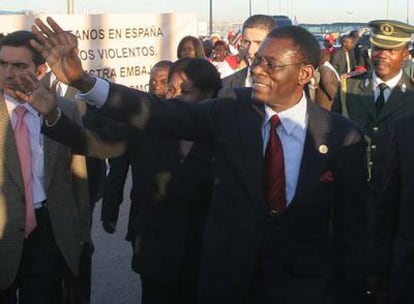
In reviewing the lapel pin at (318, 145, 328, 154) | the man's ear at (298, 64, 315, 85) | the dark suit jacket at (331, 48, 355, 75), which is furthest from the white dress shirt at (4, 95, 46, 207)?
the dark suit jacket at (331, 48, 355, 75)

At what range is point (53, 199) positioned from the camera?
4219mm

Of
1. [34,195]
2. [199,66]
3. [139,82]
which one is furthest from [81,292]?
[139,82]

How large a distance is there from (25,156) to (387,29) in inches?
111

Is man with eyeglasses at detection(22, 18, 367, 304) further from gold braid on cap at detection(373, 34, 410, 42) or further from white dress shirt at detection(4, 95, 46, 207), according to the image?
gold braid on cap at detection(373, 34, 410, 42)

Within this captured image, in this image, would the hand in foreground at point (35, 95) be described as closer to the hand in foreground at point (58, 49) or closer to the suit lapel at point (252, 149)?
the hand in foreground at point (58, 49)

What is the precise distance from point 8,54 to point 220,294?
1.50m

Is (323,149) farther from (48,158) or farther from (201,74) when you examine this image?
(48,158)

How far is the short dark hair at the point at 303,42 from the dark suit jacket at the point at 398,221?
44 cm

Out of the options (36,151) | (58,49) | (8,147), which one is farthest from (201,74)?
(58,49)

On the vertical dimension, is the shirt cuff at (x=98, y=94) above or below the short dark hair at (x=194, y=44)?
above

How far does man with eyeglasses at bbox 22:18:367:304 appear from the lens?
346 centimetres

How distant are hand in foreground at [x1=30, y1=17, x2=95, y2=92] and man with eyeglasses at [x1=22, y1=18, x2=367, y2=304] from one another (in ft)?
1.01

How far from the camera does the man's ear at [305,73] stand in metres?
3.62

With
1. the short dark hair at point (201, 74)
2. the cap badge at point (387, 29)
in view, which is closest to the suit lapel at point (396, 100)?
the cap badge at point (387, 29)
